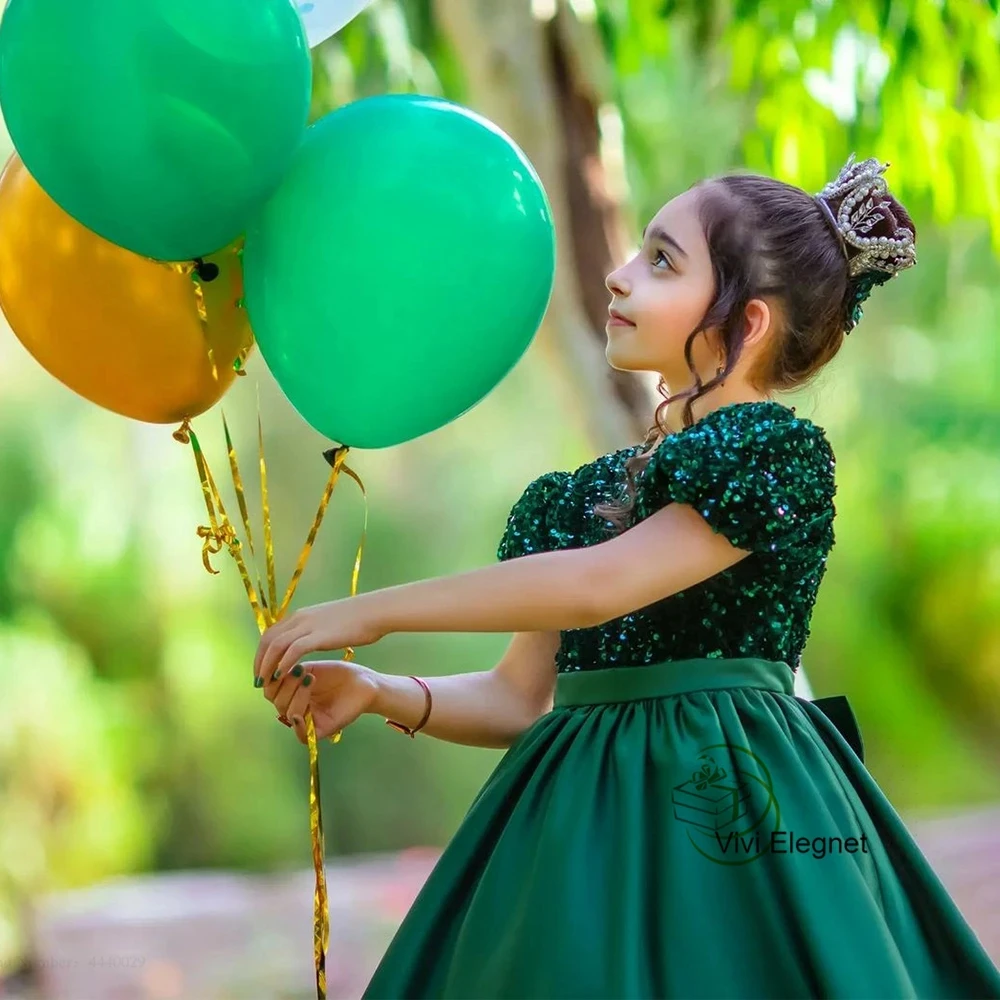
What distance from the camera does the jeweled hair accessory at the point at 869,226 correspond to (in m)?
1.41

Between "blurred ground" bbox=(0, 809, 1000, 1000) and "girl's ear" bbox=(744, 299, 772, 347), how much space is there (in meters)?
2.72

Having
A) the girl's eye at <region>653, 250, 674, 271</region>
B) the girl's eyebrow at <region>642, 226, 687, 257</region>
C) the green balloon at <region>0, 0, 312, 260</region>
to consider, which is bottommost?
the girl's eye at <region>653, 250, 674, 271</region>

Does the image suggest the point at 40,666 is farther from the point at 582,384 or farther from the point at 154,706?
the point at 582,384

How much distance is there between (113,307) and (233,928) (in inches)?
136

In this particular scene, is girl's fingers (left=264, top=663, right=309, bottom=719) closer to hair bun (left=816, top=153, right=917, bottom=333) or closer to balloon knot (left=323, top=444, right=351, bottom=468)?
balloon knot (left=323, top=444, right=351, bottom=468)

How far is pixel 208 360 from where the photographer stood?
131cm

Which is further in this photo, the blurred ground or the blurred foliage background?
the blurred foliage background

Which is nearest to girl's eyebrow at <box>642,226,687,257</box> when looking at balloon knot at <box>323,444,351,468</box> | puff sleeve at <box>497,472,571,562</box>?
puff sleeve at <box>497,472,571,562</box>

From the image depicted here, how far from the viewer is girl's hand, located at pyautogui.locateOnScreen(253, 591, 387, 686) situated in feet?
3.70

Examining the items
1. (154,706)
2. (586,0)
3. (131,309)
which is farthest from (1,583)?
(131,309)

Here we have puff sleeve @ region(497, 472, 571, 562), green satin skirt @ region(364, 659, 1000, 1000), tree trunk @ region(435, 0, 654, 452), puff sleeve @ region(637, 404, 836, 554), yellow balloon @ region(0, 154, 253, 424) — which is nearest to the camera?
green satin skirt @ region(364, 659, 1000, 1000)

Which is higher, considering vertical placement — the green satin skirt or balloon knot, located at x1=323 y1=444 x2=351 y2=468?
balloon knot, located at x1=323 y1=444 x2=351 y2=468

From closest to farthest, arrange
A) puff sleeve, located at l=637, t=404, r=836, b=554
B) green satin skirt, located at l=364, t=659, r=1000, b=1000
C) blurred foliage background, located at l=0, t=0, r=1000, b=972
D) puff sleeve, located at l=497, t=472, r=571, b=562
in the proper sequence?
green satin skirt, located at l=364, t=659, r=1000, b=1000 → puff sleeve, located at l=637, t=404, r=836, b=554 → puff sleeve, located at l=497, t=472, r=571, b=562 → blurred foliage background, located at l=0, t=0, r=1000, b=972

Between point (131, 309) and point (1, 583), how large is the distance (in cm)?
368
